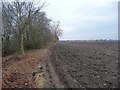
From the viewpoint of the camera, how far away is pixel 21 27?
104 ft

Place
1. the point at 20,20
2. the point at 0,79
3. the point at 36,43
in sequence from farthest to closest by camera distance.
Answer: the point at 36,43
the point at 20,20
the point at 0,79

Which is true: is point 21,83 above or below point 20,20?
below

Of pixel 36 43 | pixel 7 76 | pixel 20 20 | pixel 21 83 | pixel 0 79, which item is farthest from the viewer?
pixel 36 43

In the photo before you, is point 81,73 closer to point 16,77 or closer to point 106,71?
point 106,71

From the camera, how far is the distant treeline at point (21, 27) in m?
32.0

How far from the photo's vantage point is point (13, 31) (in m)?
34.6

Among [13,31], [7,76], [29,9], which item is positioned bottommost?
[7,76]

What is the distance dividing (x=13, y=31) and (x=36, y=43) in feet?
24.5

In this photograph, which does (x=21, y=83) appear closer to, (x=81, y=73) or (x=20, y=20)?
(x=81, y=73)

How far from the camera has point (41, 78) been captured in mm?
16484

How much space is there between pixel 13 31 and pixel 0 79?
17.8 m

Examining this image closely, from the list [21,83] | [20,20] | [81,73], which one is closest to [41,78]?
[21,83]

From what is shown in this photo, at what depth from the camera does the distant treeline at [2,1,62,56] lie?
32.0 meters

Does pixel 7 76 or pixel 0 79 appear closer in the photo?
pixel 0 79
